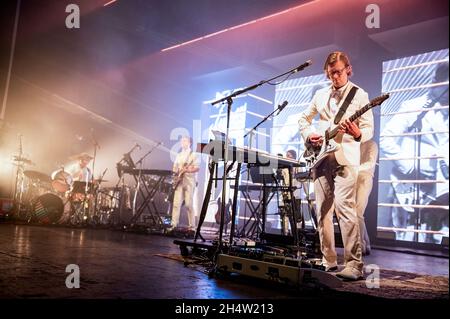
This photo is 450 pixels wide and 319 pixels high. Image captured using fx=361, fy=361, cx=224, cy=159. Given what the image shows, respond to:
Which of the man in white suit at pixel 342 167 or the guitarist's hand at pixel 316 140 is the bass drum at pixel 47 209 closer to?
the man in white suit at pixel 342 167

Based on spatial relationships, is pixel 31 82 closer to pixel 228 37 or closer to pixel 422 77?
pixel 228 37

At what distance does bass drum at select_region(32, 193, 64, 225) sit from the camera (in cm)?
766

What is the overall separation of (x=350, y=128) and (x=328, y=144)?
0.26 metres

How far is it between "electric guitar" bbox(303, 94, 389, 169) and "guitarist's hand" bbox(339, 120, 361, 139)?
2.8 inches

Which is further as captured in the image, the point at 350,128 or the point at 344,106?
the point at 344,106

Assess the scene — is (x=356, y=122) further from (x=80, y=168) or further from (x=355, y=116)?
(x=80, y=168)

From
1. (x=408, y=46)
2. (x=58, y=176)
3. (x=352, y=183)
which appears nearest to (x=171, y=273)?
(x=352, y=183)

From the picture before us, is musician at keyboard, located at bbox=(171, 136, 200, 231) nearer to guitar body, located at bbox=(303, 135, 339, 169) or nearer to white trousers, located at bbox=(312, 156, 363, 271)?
guitar body, located at bbox=(303, 135, 339, 169)

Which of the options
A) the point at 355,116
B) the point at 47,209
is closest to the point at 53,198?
the point at 47,209

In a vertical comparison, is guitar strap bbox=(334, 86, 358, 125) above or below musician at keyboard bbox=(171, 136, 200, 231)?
above

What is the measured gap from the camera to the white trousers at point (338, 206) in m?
3.00

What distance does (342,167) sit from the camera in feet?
10.2

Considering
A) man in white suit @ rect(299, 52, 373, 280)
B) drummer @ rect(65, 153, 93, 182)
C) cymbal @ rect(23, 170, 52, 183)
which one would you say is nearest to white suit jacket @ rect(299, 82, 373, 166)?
man in white suit @ rect(299, 52, 373, 280)
